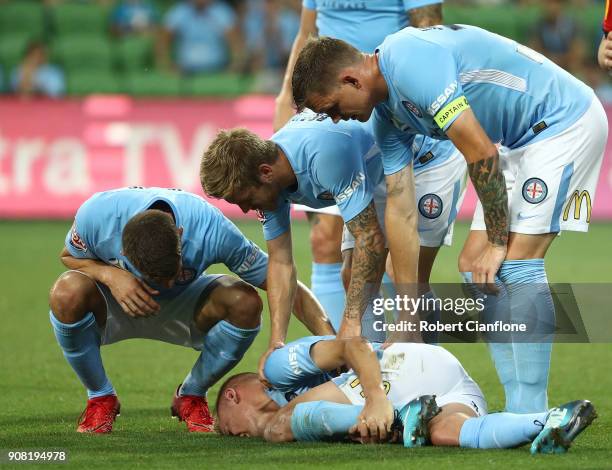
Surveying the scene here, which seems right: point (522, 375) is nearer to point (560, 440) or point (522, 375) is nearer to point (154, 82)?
point (560, 440)

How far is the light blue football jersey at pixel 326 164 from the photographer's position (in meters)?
5.31

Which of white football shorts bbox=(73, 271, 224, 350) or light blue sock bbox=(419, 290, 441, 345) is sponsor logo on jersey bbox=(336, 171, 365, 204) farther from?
white football shorts bbox=(73, 271, 224, 350)

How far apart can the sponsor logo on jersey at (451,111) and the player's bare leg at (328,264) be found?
1.85 metres

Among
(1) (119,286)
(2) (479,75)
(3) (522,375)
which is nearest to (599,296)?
(3) (522,375)

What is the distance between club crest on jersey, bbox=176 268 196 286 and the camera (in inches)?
215

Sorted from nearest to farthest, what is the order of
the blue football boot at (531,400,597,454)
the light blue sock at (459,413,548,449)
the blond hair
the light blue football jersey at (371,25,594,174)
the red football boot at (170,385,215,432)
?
the blue football boot at (531,400,597,454)
the light blue sock at (459,413,548,449)
the light blue football jersey at (371,25,594,174)
the blond hair
the red football boot at (170,385,215,432)

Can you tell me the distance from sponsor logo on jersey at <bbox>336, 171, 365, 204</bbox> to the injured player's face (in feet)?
2.78

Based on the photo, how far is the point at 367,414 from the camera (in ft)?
15.6

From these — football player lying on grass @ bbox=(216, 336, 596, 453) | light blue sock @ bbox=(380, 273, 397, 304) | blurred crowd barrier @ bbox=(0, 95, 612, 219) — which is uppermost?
light blue sock @ bbox=(380, 273, 397, 304)

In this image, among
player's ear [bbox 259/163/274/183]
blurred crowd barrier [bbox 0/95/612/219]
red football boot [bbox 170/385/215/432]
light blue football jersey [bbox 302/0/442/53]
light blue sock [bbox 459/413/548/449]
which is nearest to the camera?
light blue sock [bbox 459/413/548/449]

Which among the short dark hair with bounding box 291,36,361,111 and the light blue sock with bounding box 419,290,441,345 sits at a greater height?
the short dark hair with bounding box 291,36,361,111

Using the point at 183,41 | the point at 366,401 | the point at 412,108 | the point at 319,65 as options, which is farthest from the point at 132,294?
the point at 183,41

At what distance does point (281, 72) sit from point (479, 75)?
993 centimetres

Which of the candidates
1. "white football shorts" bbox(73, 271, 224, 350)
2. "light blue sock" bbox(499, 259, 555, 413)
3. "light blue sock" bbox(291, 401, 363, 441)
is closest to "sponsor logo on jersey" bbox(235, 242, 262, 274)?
"white football shorts" bbox(73, 271, 224, 350)
